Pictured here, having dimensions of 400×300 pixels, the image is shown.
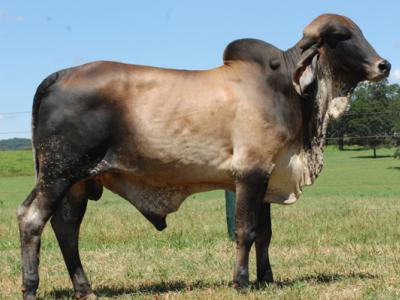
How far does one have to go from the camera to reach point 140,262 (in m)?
8.02

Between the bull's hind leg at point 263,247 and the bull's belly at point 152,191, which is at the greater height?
the bull's belly at point 152,191

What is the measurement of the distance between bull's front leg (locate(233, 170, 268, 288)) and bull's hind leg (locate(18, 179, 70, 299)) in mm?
1390

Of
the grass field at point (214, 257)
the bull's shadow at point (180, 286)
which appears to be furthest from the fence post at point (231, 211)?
the bull's shadow at point (180, 286)

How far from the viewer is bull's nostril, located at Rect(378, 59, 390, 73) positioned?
6047mm

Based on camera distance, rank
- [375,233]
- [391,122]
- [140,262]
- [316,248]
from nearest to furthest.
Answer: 1. [140,262]
2. [316,248]
3. [375,233]
4. [391,122]

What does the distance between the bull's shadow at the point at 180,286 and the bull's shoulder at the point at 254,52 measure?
6.25ft

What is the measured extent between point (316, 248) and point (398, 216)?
385 centimetres

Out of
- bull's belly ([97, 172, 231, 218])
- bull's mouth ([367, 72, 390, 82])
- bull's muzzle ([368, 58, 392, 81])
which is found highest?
bull's muzzle ([368, 58, 392, 81])

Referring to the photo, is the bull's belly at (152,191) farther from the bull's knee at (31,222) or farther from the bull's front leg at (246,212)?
the bull's knee at (31,222)

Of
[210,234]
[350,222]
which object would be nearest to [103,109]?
[210,234]

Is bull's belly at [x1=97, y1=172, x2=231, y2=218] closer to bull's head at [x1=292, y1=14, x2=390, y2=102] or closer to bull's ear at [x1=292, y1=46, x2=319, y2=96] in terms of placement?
bull's ear at [x1=292, y1=46, x2=319, y2=96]

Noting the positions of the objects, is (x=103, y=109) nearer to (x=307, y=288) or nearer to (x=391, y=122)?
(x=307, y=288)

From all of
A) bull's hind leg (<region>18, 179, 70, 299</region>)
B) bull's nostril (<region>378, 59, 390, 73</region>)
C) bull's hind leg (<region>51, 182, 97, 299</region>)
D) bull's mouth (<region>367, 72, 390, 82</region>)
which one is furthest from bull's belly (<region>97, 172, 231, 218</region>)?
bull's nostril (<region>378, 59, 390, 73</region>)

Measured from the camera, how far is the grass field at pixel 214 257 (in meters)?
6.17
